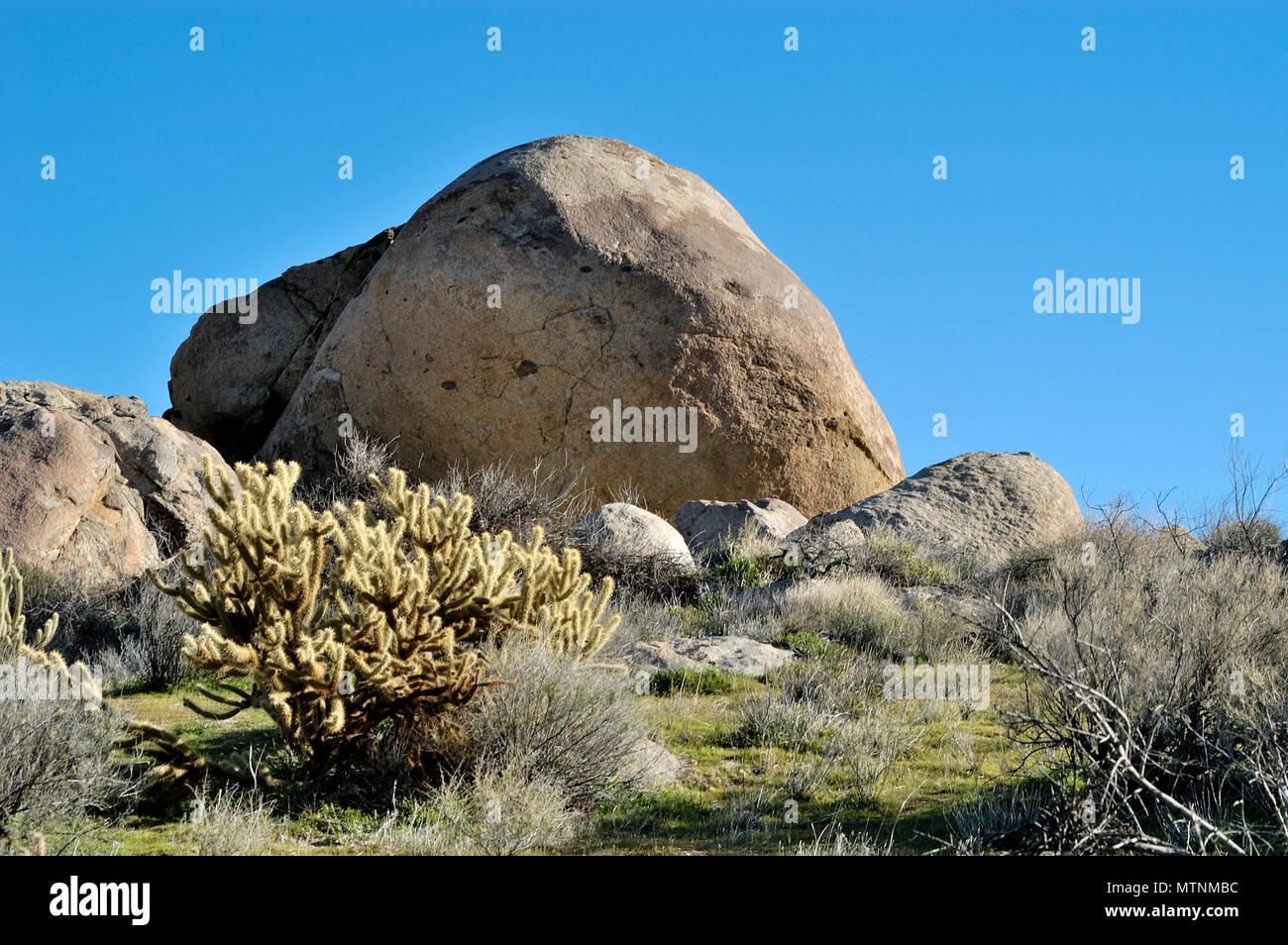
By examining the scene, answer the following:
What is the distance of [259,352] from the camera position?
644 inches

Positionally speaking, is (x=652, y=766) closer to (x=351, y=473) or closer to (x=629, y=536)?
(x=629, y=536)

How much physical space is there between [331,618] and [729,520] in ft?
24.0

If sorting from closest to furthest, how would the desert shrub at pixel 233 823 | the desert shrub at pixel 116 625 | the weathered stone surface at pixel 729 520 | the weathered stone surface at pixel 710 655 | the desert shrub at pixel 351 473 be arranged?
the desert shrub at pixel 233 823 < the desert shrub at pixel 116 625 < the weathered stone surface at pixel 710 655 < the weathered stone surface at pixel 729 520 < the desert shrub at pixel 351 473

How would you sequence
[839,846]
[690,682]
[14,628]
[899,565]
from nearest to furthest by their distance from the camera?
[839,846]
[14,628]
[690,682]
[899,565]

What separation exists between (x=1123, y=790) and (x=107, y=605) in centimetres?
797

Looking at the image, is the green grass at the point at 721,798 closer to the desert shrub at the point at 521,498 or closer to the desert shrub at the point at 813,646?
the desert shrub at the point at 813,646

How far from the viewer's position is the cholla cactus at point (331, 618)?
5.38 meters

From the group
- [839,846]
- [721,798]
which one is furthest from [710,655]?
[839,846]

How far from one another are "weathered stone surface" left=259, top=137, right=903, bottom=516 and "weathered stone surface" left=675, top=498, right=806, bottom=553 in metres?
0.75

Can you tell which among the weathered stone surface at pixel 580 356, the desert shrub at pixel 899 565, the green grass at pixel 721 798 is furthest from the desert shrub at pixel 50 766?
the weathered stone surface at pixel 580 356

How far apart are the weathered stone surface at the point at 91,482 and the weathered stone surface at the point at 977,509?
20.6 ft

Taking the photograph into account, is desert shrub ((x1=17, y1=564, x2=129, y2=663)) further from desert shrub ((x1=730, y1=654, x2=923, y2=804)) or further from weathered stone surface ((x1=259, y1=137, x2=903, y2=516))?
desert shrub ((x1=730, y1=654, x2=923, y2=804))

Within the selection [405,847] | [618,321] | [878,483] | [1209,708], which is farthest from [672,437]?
[405,847]

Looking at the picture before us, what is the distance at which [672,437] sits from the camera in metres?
14.0
